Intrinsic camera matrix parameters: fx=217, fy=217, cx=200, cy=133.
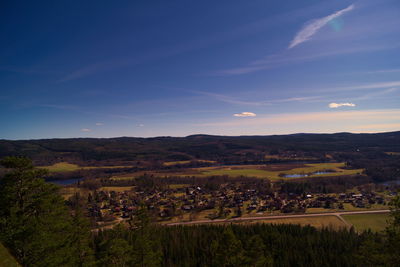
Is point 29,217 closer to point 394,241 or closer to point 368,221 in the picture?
Answer: point 394,241

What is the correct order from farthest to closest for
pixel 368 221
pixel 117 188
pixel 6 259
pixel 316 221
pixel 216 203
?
pixel 117 188 → pixel 216 203 → pixel 316 221 → pixel 368 221 → pixel 6 259

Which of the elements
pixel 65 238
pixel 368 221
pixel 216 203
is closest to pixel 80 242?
pixel 65 238

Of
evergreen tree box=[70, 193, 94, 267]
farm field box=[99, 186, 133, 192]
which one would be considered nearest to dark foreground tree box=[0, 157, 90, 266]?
evergreen tree box=[70, 193, 94, 267]

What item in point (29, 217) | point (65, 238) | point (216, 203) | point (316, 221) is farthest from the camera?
point (216, 203)

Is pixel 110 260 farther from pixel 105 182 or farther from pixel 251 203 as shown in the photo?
pixel 105 182

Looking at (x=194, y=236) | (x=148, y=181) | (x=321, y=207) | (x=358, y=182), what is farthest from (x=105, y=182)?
(x=358, y=182)

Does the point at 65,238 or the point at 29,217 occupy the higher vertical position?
the point at 29,217

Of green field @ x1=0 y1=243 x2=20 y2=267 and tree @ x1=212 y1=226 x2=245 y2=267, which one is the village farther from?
green field @ x1=0 y1=243 x2=20 y2=267
